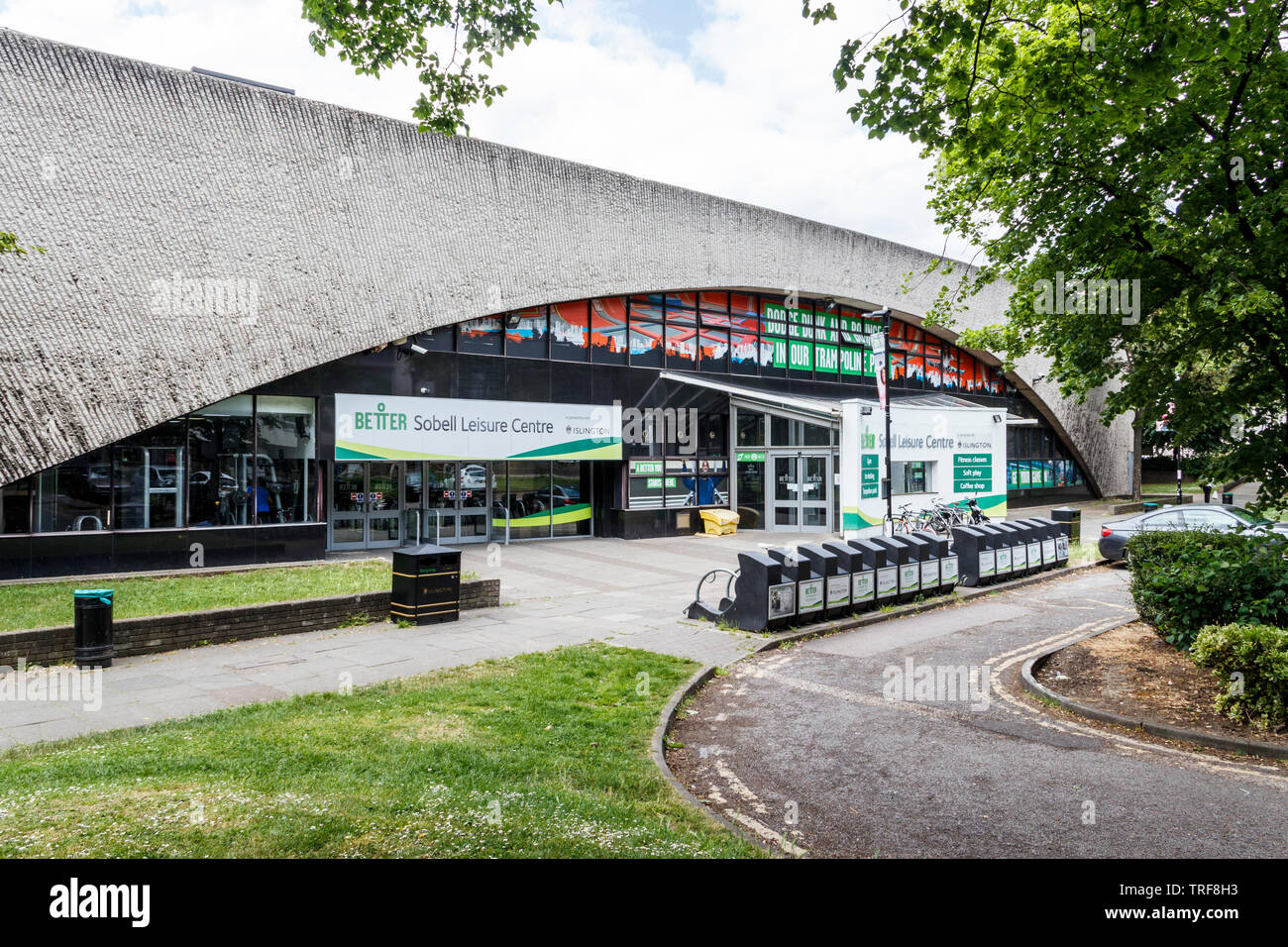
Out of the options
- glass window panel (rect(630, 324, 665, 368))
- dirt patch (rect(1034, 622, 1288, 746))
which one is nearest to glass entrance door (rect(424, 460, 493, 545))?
glass window panel (rect(630, 324, 665, 368))

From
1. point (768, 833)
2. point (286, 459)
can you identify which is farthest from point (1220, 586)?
point (286, 459)

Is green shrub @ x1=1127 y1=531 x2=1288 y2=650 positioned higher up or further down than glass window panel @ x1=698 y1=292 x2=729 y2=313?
further down

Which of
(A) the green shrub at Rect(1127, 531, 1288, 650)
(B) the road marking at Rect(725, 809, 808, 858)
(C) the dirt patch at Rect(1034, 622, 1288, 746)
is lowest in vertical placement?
(B) the road marking at Rect(725, 809, 808, 858)

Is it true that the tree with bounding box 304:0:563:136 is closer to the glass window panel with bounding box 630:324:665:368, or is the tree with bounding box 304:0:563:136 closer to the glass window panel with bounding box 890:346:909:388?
the glass window panel with bounding box 630:324:665:368

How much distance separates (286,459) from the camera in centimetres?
1917

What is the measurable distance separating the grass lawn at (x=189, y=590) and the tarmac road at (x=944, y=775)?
6.75 m

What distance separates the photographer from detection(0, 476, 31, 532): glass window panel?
50.9 ft

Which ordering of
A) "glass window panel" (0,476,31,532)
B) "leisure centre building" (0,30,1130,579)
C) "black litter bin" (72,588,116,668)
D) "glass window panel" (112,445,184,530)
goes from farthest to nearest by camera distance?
"glass window panel" (112,445,184,530) < "leisure centre building" (0,30,1130,579) < "glass window panel" (0,476,31,532) < "black litter bin" (72,588,116,668)

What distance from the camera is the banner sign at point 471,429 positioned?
19828 mm

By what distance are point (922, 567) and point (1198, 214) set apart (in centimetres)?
721
